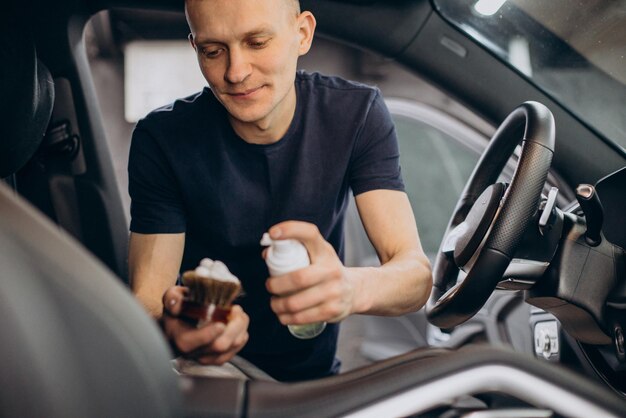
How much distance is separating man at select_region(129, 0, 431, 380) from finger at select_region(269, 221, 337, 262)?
46 cm

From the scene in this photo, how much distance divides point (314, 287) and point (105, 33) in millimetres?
3199

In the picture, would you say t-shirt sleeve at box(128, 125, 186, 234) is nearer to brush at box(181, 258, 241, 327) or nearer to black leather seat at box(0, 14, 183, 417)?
brush at box(181, 258, 241, 327)

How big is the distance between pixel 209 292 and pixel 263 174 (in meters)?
0.66

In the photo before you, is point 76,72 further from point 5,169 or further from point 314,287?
point 314,287

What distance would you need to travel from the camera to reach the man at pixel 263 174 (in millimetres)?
1220

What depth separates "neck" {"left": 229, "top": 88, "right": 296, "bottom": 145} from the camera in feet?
4.36

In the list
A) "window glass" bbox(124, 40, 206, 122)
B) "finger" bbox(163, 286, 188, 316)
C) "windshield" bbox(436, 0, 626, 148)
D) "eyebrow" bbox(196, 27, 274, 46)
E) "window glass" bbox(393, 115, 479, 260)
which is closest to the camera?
"finger" bbox(163, 286, 188, 316)

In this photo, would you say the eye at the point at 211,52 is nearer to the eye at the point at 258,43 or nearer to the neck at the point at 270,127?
the eye at the point at 258,43

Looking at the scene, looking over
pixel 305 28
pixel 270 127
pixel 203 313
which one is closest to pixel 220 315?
pixel 203 313

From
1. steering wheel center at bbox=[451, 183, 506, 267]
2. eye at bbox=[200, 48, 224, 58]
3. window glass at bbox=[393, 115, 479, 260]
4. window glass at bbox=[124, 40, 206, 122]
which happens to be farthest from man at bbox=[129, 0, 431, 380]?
window glass at bbox=[393, 115, 479, 260]

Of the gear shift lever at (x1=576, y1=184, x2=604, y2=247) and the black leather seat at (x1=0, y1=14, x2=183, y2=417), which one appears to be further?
the gear shift lever at (x1=576, y1=184, x2=604, y2=247)

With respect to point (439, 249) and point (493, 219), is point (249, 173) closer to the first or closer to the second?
point (439, 249)

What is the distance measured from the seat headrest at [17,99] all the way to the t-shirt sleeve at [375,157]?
0.60 m

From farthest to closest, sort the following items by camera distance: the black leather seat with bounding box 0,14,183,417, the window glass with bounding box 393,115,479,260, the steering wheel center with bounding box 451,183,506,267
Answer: the window glass with bounding box 393,115,479,260
the steering wheel center with bounding box 451,183,506,267
the black leather seat with bounding box 0,14,183,417
